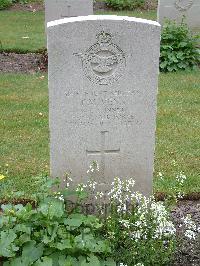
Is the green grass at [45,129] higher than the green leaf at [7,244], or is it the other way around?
the green leaf at [7,244]

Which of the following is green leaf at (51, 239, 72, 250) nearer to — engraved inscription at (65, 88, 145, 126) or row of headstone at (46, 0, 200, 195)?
row of headstone at (46, 0, 200, 195)

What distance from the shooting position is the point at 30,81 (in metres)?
8.95

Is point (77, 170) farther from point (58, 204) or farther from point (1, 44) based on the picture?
point (1, 44)

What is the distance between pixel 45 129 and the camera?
689cm

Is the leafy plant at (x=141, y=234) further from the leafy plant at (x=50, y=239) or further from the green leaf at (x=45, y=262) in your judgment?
the green leaf at (x=45, y=262)

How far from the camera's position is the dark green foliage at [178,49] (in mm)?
9695

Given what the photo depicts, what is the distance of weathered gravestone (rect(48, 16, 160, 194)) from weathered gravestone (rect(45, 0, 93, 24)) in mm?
5846

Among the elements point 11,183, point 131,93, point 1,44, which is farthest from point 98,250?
point 1,44

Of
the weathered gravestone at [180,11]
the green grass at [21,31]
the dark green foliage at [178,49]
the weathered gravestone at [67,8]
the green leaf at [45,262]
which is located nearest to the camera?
the green leaf at [45,262]

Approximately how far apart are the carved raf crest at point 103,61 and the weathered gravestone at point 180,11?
643cm

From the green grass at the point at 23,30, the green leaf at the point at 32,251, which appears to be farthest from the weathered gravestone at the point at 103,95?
the green grass at the point at 23,30

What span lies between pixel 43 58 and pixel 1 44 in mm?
1390

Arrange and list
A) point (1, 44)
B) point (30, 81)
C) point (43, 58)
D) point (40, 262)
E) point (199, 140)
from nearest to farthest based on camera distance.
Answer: point (40, 262) < point (199, 140) < point (30, 81) < point (43, 58) < point (1, 44)

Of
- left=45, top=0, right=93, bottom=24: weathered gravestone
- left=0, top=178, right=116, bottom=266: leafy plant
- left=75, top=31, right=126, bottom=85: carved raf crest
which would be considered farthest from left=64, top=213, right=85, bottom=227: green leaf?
left=45, top=0, right=93, bottom=24: weathered gravestone
